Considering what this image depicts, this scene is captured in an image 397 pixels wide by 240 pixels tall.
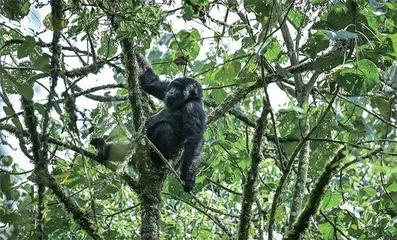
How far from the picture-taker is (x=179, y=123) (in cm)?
653

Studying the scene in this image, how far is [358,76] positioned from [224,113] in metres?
1.82

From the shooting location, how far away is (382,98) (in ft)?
16.9

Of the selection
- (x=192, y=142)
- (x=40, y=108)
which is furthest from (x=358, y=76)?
(x=192, y=142)

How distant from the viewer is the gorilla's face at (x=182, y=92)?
6.51 m

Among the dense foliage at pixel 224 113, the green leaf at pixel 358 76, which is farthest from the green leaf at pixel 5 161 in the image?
the green leaf at pixel 358 76

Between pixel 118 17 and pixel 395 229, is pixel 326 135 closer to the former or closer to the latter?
pixel 395 229

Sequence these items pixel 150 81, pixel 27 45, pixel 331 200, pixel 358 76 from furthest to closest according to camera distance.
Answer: pixel 150 81 < pixel 331 200 < pixel 358 76 < pixel 27 45

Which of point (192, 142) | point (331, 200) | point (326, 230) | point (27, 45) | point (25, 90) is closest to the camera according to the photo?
point (25, 90)

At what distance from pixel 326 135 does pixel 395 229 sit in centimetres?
111

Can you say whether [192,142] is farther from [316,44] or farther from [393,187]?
[316,44]

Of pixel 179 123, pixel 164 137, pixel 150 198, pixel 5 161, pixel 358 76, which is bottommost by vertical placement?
pixel 5 161

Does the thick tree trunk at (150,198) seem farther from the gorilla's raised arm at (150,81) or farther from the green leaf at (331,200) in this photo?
the gorilla's raised arm at (150,81)

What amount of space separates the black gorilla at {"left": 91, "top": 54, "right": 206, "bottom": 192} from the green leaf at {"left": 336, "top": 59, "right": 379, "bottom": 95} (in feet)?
7.80

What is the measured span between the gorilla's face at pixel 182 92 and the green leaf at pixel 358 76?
9.82 ft
